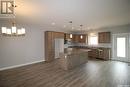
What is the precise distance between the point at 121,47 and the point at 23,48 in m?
6.86

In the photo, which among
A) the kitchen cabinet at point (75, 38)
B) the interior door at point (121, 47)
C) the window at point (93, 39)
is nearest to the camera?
the interior door at point (121, 47)

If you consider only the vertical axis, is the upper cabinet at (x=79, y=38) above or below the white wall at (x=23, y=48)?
above

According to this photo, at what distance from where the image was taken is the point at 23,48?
5.98 meters

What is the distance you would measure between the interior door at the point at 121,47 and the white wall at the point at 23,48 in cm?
555

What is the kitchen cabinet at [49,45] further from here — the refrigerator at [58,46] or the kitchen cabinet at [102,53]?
the kitchen cabinet at [102,53]

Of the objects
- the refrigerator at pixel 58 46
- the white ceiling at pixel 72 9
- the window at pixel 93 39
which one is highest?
the white ceiling at pixel 72 9

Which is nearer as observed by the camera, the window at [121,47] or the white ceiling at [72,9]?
the white ceiling at [72,9]

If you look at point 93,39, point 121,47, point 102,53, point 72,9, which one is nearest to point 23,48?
point 72,9

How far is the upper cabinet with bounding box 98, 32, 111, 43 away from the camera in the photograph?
7.55m

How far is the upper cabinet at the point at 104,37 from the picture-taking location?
755 cm

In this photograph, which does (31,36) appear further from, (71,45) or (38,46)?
(71,45)

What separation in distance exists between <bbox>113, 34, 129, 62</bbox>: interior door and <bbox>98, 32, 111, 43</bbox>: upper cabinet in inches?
16.9

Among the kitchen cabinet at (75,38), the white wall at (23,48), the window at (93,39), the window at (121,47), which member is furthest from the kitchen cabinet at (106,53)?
the white wall at (23,48)

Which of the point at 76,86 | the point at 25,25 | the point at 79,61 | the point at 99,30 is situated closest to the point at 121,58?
the point at 99,30
